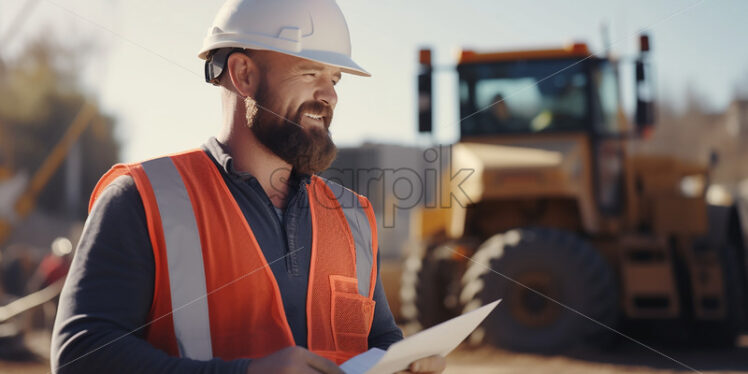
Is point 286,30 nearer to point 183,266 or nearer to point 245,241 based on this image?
point 245,241

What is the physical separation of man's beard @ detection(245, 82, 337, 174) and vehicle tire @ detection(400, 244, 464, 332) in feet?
20.1

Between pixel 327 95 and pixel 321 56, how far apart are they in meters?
0.15

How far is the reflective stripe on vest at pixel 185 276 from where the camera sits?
1.74m

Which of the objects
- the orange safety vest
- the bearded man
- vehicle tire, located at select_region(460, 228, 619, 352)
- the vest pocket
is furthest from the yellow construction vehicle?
the orange safety vest

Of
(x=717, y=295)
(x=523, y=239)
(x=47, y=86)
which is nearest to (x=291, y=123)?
(x=523, y=239)

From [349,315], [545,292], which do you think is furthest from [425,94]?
[349,315]

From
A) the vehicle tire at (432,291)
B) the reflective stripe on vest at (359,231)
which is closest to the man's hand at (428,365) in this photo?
the reflective stripe on vest at (359,231)

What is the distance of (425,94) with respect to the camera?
6.76 meters

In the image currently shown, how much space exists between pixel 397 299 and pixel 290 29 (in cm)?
827

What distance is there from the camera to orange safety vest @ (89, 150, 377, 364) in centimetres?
175

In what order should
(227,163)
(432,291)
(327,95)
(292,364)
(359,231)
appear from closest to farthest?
(292,364) < (227,163) < (327,95) < (359,231) < (432,291)

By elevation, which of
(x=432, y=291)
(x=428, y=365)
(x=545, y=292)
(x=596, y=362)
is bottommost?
(x=596, y=362)

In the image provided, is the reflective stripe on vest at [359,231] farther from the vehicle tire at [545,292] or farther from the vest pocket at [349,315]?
the vehicle tire at [545,292]

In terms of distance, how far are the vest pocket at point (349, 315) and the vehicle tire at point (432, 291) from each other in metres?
6.09
